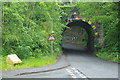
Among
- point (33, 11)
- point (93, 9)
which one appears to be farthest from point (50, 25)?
point (93, 9)

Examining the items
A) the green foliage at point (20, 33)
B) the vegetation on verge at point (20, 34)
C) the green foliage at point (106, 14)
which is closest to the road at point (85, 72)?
the vegetation on verge at point (20, 34)

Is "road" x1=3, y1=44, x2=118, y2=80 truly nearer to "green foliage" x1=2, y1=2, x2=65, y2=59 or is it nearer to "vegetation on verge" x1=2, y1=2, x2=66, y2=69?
"vegetation on verge" x1=2, y1=2, x2=66, y2=69

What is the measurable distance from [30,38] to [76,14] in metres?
12.8

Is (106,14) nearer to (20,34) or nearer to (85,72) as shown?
(20,34)

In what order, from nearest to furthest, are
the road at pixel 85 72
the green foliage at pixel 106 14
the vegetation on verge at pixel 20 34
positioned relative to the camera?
the road at pixel 85 72 < the vegetation on verge at pixel 20 34 < the green foliage at pixel 106 14

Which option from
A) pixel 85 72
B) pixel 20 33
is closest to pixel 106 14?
pixel 20 33

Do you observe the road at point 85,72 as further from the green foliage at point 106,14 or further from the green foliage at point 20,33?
the green foliage at point 106,14

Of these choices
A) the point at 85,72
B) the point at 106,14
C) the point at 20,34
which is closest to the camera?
the point at 85,72

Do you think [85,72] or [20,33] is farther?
[20,33]

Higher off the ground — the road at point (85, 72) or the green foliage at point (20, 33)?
the green foliage at point (20, 33)

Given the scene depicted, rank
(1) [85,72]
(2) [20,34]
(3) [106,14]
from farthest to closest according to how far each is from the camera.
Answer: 1. (3) [106,14]
2. (2) [20,34]
3. (1) [85,72]

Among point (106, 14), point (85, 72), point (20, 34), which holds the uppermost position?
point (106, 14)

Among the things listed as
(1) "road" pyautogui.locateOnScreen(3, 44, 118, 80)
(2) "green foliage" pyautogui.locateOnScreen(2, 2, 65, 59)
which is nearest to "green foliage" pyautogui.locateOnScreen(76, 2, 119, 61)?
(1) "road" pyautogui.locateOnScreen(3, 44, 118, 80)

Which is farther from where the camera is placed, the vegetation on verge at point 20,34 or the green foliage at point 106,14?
the green foliage at point 106,14
